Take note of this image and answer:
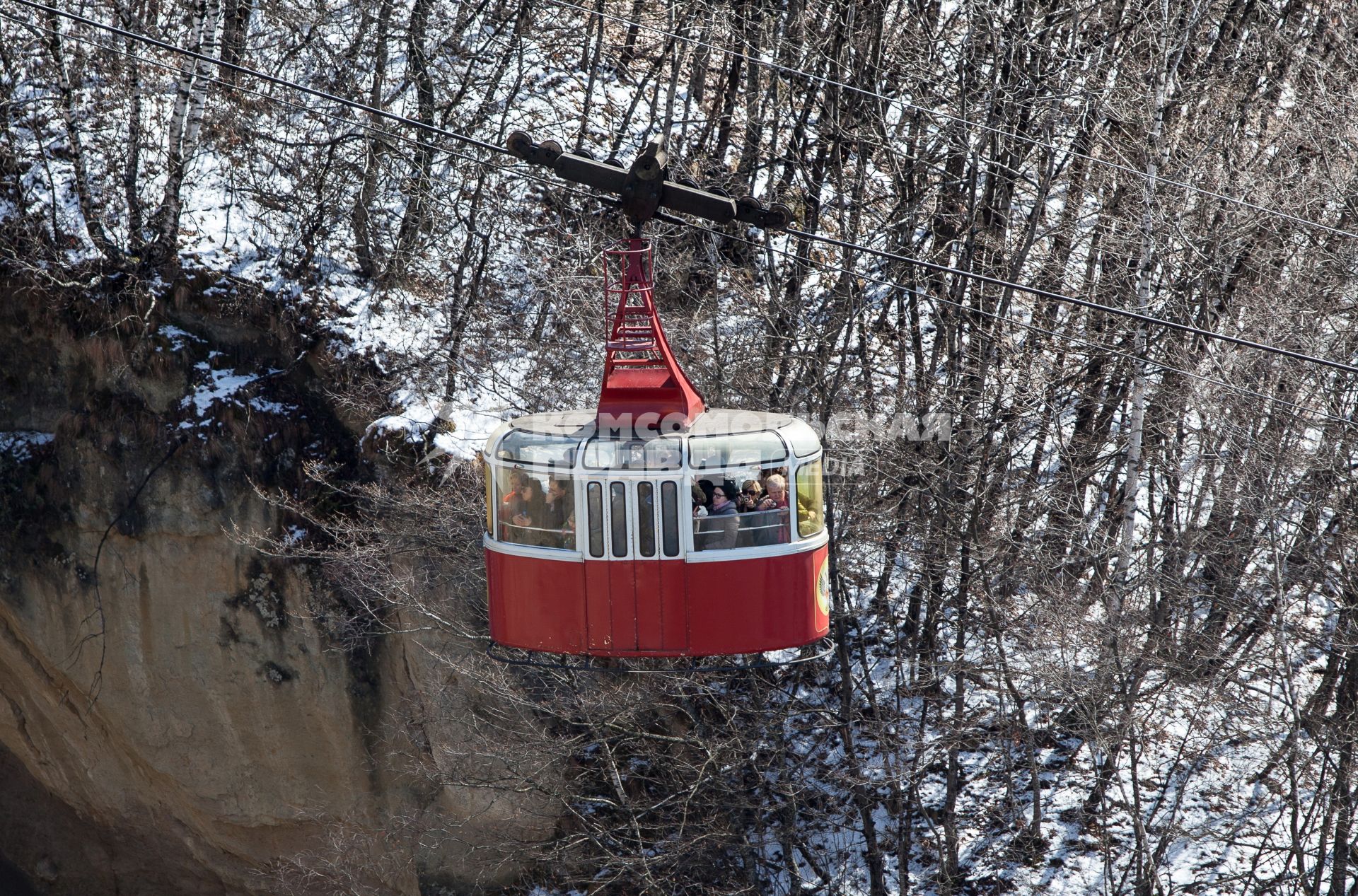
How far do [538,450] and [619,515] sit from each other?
28.0 inches

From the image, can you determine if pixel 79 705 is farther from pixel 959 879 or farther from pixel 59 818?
pixel 959 879

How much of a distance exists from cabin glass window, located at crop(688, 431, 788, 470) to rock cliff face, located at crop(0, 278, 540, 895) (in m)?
7.93

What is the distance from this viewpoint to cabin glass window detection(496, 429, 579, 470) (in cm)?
816

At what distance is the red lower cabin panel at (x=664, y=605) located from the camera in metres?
8.08

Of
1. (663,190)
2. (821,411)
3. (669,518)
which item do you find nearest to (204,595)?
(821,411)

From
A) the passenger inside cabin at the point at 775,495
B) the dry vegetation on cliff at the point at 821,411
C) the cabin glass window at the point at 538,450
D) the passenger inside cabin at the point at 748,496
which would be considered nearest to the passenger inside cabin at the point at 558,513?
the cabin glass window at the point at 538,450

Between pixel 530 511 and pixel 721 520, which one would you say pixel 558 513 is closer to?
pixel 530 511

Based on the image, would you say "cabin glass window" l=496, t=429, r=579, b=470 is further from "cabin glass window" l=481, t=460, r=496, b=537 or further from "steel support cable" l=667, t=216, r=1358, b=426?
"steel support cable" l=667, t=216, r=1358, b=426

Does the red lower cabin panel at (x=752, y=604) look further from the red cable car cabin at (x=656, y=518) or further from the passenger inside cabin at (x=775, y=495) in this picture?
the passenger inside cabin at (x=775, y=495)

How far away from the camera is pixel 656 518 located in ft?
26.4

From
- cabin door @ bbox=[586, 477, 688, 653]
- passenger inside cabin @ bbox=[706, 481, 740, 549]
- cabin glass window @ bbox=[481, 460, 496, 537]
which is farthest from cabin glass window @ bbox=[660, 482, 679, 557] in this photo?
cabin glass window @ bbox=[481, 460, 496, 537]

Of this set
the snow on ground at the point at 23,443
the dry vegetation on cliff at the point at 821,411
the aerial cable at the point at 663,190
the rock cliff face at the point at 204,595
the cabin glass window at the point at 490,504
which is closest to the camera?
the aerial cable at the point at 663,190

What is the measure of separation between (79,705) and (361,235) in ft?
24.1

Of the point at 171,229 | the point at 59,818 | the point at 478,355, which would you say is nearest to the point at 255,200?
the point at 171,229
